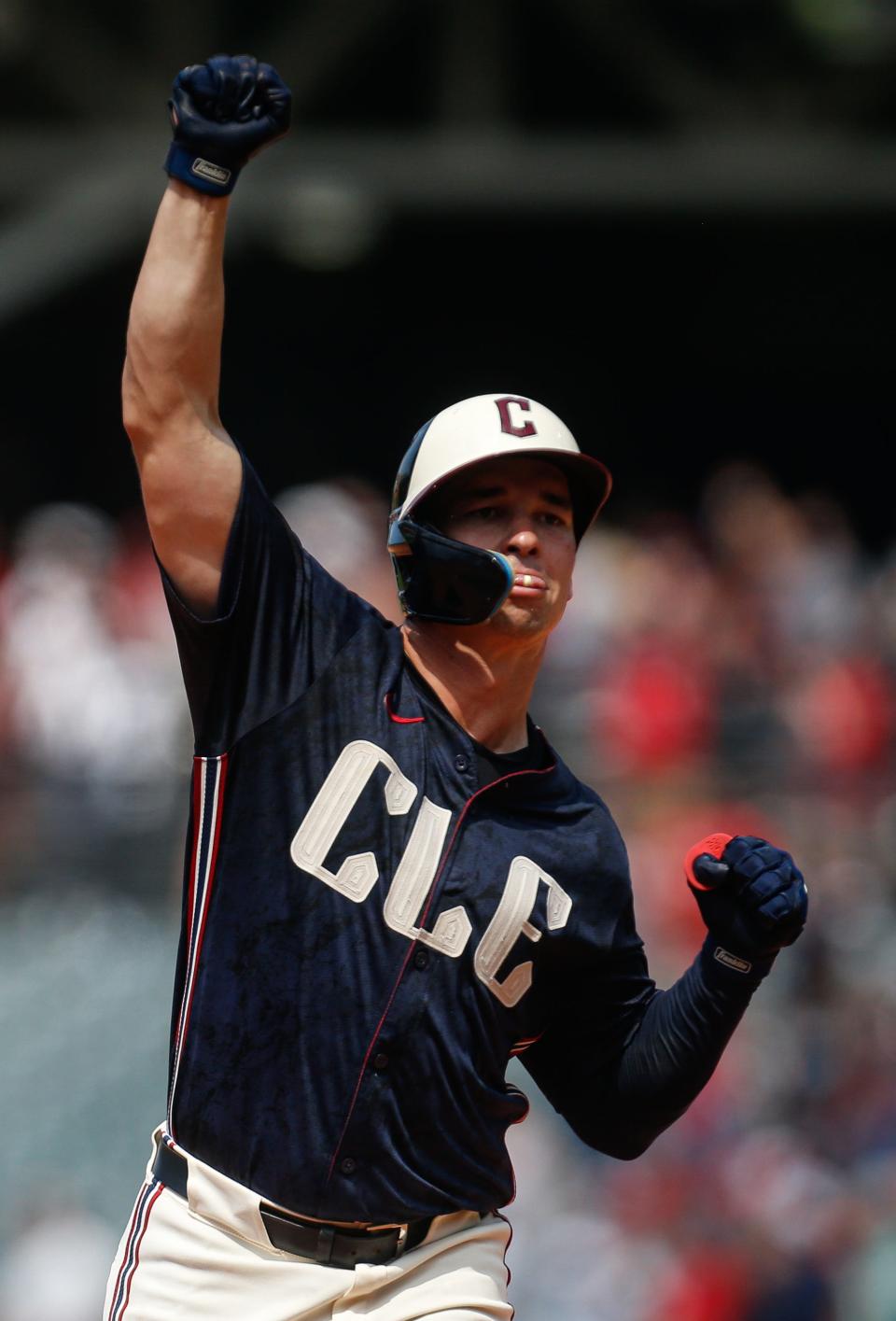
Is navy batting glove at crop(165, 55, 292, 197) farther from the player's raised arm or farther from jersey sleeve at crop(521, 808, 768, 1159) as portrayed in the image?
jersey sleeve at crop(521, 808, 768, 1159)

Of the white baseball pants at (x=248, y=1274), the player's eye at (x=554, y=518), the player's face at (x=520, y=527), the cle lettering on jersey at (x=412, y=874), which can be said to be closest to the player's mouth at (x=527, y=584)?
the player's face at (x=520, y=527)

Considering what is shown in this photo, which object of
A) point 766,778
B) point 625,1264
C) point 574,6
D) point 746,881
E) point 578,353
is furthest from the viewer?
point 578,353

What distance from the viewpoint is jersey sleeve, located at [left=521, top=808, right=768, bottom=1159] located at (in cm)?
326

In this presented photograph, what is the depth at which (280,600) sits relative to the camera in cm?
→ 301

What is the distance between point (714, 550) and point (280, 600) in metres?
7.02

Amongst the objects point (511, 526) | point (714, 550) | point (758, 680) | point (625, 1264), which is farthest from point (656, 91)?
point (511, 526)

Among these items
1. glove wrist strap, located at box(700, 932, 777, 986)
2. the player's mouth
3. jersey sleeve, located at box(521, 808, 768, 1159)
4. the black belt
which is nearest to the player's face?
the player's mouth

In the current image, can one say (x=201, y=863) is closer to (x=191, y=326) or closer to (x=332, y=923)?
(x=332, y=923)

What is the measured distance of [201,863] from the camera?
120 inches

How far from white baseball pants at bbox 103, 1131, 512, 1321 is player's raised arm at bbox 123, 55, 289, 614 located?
94cm

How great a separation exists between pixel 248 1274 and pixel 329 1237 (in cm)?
13

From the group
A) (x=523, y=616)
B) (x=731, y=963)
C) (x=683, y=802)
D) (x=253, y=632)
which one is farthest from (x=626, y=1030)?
(x=683, y=802)

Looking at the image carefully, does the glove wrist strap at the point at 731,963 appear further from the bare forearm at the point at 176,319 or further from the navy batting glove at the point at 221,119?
the navy batting glove at the point at 221,119

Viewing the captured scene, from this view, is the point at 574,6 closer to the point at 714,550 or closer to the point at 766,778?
the point at 714,550
